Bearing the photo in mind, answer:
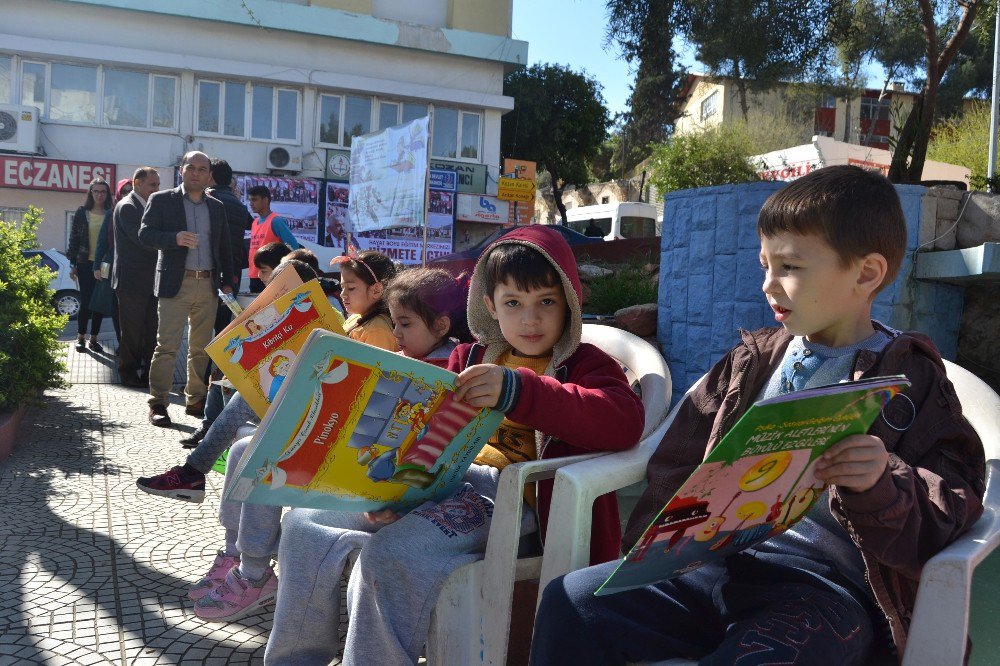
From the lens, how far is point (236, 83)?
20.3m

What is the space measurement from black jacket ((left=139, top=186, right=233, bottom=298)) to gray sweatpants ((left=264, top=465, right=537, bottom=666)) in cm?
386

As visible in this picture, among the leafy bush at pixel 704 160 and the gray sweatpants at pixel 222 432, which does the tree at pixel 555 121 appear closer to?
the leafy bush at pixel 704 160

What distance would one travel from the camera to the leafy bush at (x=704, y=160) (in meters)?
13.4

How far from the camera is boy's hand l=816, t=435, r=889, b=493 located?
48.3 inches

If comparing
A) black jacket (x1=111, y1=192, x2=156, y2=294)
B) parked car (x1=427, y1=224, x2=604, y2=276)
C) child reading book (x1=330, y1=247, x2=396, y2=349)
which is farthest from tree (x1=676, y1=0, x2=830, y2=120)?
child reading book (x1=330, y1=247, x2=396, y2=349)

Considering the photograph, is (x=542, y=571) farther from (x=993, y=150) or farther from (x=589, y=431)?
(x=993, y=150)

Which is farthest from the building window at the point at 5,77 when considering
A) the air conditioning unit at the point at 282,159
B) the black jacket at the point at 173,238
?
the black jacket at the point at 173,238

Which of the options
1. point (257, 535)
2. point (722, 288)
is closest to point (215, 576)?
point (257, 535)

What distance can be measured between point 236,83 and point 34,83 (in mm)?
4427

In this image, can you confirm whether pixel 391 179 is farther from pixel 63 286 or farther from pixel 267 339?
pixel 267 339

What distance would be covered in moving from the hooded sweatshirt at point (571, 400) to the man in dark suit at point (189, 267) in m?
3.68

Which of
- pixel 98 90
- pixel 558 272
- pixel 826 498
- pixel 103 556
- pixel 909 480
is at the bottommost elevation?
pixel 103 556

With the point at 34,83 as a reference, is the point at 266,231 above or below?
below

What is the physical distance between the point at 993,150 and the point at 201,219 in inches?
346
